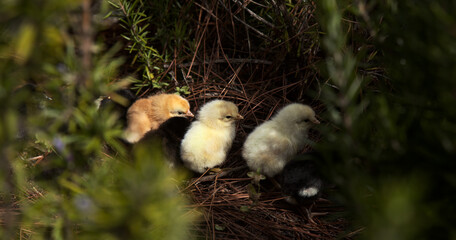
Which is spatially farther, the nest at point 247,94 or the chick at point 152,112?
the chick at point 152,112

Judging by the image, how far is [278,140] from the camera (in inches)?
113

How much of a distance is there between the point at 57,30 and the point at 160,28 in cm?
246

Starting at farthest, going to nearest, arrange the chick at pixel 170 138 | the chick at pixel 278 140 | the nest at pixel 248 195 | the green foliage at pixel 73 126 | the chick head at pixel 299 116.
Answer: the chick at pixel 170 138 → the chick head at pixel 299 116 → the chick at pixel 278 140 → the nest at pixel 248 195 → the green foliage at pixel 73 126

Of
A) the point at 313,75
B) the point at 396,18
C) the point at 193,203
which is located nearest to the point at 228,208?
the point at 193,203

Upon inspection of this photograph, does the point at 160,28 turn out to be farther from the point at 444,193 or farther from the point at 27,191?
the point at 444,193

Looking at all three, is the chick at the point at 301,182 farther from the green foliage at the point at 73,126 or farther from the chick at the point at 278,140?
the green foliage at the point at 73,126

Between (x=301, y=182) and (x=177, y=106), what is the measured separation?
1.26 m

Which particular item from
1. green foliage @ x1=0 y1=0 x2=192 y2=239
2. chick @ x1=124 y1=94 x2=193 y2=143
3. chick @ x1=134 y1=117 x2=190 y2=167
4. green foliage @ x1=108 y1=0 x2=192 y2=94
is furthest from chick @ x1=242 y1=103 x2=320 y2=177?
green foliage @ x1=0 y1=0 x2=192 y2=239

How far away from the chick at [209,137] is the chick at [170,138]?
11 centimetres

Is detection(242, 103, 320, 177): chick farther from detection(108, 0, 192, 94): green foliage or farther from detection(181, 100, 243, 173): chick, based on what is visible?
detection(108, 0, 192, 94): green foliage

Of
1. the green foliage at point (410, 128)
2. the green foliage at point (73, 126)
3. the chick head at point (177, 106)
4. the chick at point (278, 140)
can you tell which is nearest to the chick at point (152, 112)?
the chick head at point (177, 106)

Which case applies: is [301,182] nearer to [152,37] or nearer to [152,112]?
[152,112]

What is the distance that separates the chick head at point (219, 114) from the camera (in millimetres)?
3105

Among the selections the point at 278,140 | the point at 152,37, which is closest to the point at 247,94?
the point at 278,140
